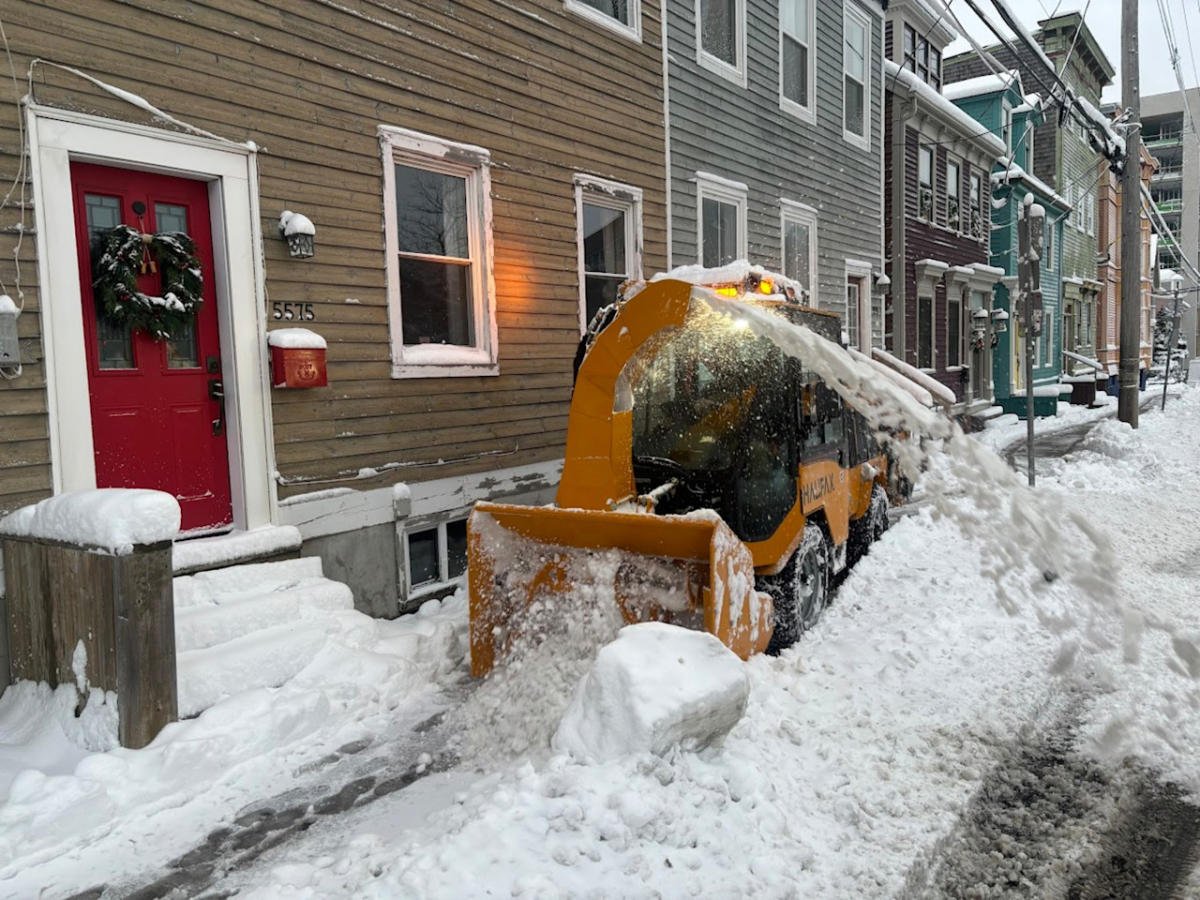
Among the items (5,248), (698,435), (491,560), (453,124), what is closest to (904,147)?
(453,124)

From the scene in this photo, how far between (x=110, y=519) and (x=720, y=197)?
8978mm

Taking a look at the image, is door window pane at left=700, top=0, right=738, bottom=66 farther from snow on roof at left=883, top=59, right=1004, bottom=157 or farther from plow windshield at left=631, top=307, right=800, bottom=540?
plow windshield at left=631, top=307, right=800, bottom=540

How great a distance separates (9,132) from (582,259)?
5237 millimetres

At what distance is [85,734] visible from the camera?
407 centimetres

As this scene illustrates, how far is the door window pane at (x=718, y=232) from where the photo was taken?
1103 centimetres

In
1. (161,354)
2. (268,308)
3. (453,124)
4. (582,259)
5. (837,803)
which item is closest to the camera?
(837,803)

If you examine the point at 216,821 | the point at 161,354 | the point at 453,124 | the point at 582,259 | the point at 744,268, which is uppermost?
the point at 453,124

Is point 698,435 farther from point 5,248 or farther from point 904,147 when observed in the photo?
point 904,147

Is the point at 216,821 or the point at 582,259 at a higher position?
the point at 582,259

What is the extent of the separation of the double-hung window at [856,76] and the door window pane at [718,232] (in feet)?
14.1

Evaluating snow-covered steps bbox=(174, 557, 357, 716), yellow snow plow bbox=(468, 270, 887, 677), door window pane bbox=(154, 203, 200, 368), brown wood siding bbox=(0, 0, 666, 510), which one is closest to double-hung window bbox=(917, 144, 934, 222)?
brown wood siding bbox=(0, 0, 666, 510)

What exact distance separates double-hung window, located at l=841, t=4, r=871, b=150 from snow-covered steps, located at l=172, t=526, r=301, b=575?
12.2 metres

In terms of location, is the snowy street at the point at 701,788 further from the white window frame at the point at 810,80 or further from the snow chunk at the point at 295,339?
the white window frame at the point at 810,80

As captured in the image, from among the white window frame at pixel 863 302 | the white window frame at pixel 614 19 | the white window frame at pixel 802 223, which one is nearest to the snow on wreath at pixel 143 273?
the white window frame at pixel 614 19
